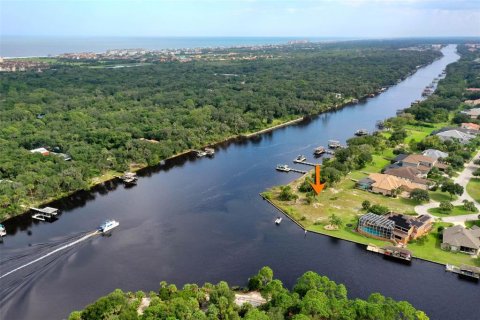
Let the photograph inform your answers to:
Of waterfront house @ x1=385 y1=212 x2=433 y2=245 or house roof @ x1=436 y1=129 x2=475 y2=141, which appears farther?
house roof @ x1=436 y1=129 x2=475 y2=141

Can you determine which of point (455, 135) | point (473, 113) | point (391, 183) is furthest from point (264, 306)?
Result: point (473, 113)

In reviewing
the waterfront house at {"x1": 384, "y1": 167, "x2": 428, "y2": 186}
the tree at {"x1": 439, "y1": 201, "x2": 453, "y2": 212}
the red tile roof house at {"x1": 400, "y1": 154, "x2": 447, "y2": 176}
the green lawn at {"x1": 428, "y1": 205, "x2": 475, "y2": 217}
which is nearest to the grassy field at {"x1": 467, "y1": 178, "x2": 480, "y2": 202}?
the green lawn at {"x1": 428, "y1": 205, "x2": 475, "y2": 217}

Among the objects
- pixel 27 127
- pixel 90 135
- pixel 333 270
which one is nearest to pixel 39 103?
pixel 27 127

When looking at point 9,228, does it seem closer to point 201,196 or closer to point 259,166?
point 201,196

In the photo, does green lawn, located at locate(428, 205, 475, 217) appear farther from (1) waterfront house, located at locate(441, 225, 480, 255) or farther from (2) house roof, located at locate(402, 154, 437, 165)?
(2) house roof, located at locate(402, 154, 437, 165)

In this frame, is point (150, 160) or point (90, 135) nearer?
point (150, 160)
